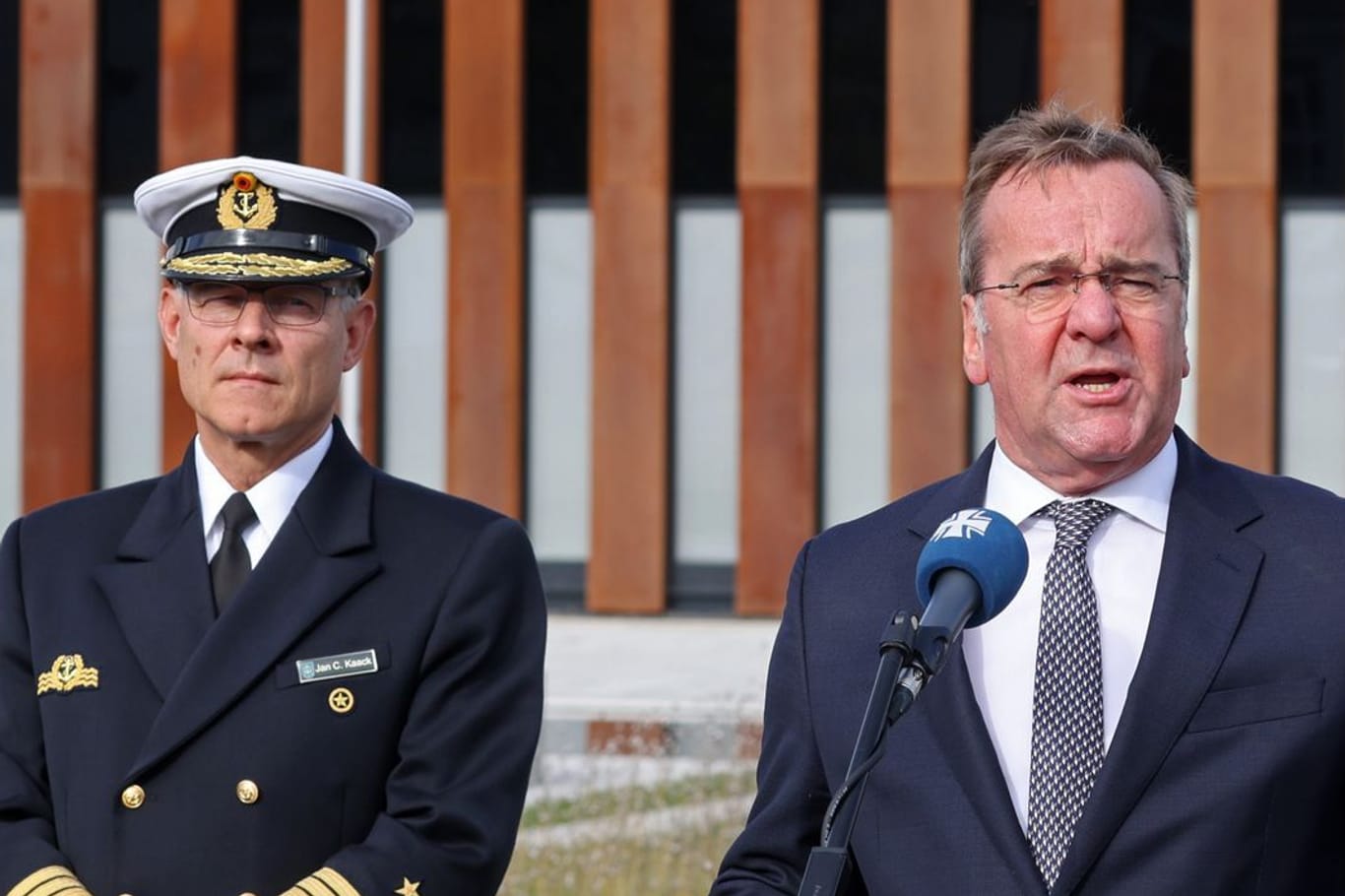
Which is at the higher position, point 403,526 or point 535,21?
point 535,21

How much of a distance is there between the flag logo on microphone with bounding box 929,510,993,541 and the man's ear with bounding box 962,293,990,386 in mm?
720

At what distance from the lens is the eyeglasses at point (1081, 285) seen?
2.99 meters

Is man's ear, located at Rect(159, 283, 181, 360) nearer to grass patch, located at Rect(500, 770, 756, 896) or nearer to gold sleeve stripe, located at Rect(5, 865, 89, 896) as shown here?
gold sleeve stripe, located at Rect(5, 865, 89, 896)

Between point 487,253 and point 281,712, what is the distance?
16.6 metres

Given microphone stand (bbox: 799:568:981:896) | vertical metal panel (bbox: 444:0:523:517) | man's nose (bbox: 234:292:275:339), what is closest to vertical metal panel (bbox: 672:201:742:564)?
vertical metal panel (bbox: 444:0:523:517)

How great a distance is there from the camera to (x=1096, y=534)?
3.01 m

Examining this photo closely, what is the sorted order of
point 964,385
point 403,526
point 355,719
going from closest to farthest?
point 355,719
point 403,526
point 964,385

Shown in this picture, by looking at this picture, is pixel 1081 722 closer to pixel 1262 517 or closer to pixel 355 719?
pixel 1262 517

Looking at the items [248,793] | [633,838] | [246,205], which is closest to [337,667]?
[248,793]

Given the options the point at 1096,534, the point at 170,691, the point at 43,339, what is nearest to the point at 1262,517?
the point at 1096,534

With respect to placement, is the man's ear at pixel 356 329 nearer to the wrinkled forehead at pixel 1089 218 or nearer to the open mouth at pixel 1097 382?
the wrinkled forehead at pixel 1089 218

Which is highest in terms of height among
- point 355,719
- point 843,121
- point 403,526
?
point 843,121

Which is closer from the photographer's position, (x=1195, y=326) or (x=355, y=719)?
(x=355, y=719)

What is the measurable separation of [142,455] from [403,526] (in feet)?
57.9
